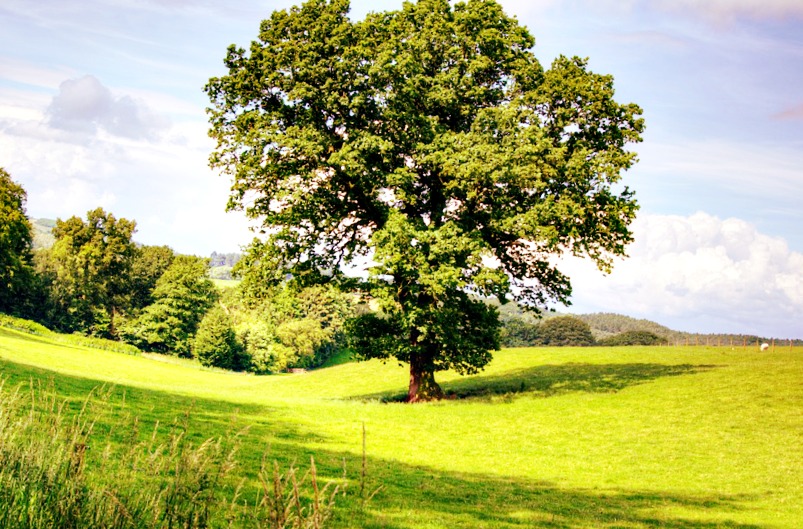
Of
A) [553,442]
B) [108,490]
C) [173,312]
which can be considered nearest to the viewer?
[108,490]

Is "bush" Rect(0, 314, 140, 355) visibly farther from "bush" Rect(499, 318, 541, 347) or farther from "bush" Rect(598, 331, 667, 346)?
"bush" Rect(499, 318, 541, 347)

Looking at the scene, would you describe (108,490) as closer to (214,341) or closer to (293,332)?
(214,341)

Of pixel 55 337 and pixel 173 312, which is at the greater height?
pixel 173 312

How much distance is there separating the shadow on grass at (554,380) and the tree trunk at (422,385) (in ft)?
7.73

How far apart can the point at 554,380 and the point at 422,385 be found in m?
13.4

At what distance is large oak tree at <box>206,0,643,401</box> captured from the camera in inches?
1302

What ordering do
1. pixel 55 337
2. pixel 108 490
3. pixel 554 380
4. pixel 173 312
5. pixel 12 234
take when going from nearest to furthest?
pixel 108 490 → pixel 554 380 → pixel 12 234 → pixel 55 337 → pixel 173 312

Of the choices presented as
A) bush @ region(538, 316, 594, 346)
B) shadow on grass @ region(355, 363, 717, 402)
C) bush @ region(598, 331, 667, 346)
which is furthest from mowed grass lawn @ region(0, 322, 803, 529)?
bush @ region(538, 316, 594, 346)

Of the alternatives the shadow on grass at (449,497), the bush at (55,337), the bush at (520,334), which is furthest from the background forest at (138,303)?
the shadow on grass at (449,497)

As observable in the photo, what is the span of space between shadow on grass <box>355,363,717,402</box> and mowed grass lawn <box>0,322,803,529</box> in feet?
0.87

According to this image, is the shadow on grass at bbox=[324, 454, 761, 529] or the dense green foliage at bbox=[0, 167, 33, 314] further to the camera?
the dense green foliage at bbox=[0, 167, 33, 314]

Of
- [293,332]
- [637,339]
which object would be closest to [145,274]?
[293,332]

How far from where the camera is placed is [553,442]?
92.3 feet

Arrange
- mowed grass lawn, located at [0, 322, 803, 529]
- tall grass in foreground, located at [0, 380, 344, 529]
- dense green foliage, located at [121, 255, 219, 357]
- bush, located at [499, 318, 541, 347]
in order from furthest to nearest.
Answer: bush, located at [499, 318, 541, 347]
dense green foliage, located at [121, 255, 219, 357]
mowed grass lawn, located at [0, 322, 803, 529]
tall grass in foreground, located at [0, 380, 344, 529]
